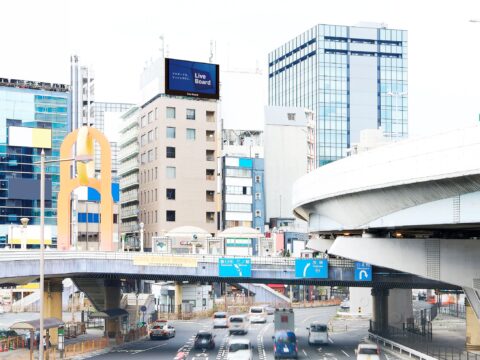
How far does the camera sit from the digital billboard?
409 ft

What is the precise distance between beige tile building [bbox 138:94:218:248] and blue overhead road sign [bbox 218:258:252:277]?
5876 cm

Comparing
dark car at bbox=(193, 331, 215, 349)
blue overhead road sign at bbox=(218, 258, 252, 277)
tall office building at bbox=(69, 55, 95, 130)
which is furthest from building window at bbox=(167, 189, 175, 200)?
blue overhead road sign at bbox=(218, 258, 252, 277)

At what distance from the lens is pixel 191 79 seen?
126 meters

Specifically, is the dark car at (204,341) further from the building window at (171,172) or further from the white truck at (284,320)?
the building window at (171,172)

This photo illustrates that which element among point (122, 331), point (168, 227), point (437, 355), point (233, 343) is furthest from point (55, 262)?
point (168, 227)

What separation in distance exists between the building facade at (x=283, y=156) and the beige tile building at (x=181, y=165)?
22.0m

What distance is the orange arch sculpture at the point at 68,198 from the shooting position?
71.3 m

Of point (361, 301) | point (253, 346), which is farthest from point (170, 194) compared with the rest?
Answer: point (253, 346)

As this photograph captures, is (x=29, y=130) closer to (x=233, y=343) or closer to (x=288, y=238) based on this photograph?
(x=288, y=238)

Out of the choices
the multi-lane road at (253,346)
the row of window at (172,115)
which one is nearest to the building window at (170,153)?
the row of window at (172,115)

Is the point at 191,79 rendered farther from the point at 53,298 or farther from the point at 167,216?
the point at 53,298

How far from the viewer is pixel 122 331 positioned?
76.4 m

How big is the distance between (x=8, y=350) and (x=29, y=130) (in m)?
85.8

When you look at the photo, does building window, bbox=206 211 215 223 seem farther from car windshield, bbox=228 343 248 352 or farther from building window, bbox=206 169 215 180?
car windshield, bbox=228 343 248 352
